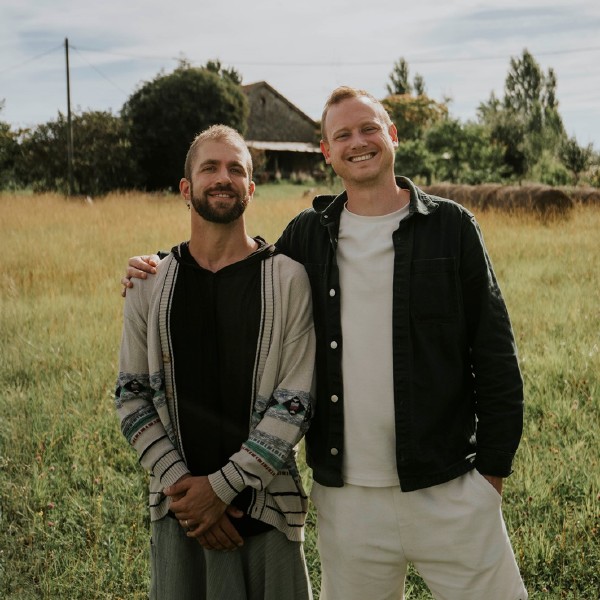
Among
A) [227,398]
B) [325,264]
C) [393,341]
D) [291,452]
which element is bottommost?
[291,452]

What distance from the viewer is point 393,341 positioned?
6.85 feet

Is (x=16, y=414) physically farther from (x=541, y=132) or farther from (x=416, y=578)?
(x=541, y=132)

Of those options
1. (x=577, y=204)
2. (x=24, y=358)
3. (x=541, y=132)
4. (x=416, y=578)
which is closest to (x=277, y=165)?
(x=541, y=132)

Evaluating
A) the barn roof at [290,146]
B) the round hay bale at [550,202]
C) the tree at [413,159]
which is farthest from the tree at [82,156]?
the round hay bale at [550,202]

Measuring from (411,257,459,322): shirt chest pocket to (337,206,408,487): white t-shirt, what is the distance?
0.08 m

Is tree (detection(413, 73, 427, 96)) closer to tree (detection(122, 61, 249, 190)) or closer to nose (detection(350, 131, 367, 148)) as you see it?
tree (detection(122, 61, 249, 190))

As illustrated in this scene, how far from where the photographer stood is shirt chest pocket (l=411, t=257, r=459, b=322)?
2098 mm

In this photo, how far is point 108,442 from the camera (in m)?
3.98

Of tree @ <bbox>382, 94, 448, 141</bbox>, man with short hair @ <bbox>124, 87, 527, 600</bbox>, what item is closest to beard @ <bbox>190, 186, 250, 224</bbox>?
man with short hair @ <bbox>124, 87, 527, 600</bbox>

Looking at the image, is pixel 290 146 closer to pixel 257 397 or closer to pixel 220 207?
pixel 220 207

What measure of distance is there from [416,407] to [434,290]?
36cm

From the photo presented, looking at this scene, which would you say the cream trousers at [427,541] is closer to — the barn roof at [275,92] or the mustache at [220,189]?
the mustache at [220,189]

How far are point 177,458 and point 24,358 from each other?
3.80 metres

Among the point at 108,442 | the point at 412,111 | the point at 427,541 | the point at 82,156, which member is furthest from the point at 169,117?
the point at 427,541
